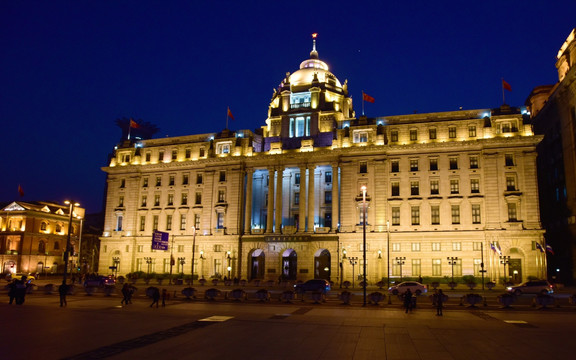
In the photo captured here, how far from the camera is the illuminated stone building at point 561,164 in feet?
201

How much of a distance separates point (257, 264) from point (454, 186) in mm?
32779

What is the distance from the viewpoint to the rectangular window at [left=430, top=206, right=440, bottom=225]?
67.4m

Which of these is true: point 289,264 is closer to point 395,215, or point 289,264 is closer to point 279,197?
point 279,197

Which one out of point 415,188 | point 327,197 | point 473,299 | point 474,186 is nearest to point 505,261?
point 474,186

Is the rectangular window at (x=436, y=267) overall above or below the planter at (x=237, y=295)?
above

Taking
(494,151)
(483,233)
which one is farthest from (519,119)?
(483,233)

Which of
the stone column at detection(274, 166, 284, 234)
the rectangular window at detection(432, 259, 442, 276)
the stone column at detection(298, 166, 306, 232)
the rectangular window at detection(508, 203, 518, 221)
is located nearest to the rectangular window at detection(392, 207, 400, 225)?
the rectangular window at detection(432, 259, 442, 276)

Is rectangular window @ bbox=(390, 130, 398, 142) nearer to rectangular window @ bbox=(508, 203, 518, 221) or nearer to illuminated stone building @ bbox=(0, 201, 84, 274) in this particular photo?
rectangular window @ bbox=(508, 203, 518, 221)

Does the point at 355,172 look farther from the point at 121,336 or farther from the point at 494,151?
the point at 121,336

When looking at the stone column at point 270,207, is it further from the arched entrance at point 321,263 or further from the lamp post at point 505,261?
the lamp post at point 505,261

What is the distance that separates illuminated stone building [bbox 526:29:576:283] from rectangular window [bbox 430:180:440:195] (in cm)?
1635

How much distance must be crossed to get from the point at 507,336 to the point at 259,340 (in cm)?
1158

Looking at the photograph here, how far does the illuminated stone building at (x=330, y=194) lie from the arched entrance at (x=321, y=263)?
155 millimetres

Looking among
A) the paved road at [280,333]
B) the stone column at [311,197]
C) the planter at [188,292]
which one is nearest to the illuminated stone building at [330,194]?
the stone column at [311,197]
